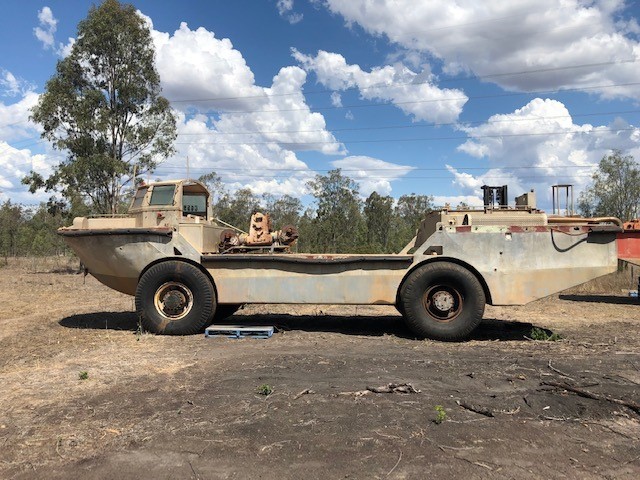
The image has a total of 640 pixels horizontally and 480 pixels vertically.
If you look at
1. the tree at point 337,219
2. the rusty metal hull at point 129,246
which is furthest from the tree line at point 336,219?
the rusty metal hull at point 129,246

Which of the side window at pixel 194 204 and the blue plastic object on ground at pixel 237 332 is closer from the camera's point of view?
the blue plastic object on ground at pixel 237 332

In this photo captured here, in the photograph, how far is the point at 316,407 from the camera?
14.8 feet

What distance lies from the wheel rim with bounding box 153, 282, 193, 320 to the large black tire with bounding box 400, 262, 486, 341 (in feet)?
11.5

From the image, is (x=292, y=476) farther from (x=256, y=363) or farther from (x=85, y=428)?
(x=256, y=363)

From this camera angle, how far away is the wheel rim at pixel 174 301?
26.7 ft

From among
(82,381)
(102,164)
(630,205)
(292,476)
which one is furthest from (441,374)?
(630,205)

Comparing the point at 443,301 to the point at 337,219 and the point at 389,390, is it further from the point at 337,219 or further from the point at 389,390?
the point at 337,219

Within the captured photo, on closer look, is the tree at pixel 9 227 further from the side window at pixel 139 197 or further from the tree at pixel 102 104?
the side window at pixel 139 197

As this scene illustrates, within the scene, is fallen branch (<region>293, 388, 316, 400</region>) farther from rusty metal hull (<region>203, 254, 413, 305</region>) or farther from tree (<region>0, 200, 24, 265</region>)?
tree (<region>0, 200, 24, 265</region>)

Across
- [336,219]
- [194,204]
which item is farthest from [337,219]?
[194,204]

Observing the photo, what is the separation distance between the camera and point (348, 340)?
7.75 meters

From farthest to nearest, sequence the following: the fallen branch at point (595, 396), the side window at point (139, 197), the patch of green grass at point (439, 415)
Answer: the side window at point (139, 197), the fallen branch at point (595, 396), the patch of green grass at point (439, 415)

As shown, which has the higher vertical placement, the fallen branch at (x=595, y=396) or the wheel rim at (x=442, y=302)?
the wheel rim at (x=442, y=302)

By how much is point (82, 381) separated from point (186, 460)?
2.55m
